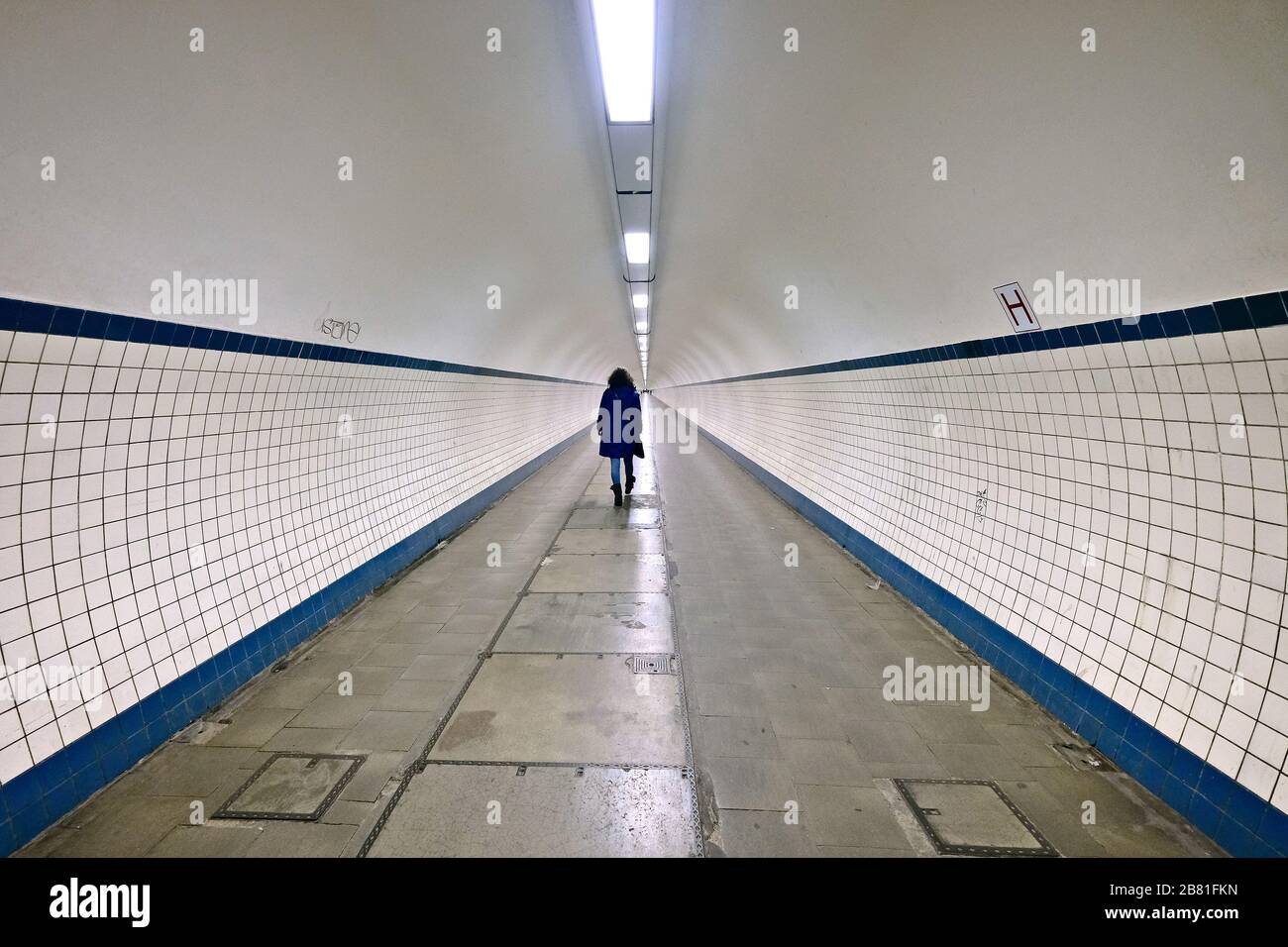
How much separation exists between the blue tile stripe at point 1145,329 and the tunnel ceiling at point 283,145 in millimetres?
3277

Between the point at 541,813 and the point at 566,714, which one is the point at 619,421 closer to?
the point at 566,714

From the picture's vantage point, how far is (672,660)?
389cm

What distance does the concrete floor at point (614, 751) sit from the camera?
236cm

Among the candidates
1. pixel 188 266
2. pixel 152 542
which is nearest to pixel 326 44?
pixel 188 266

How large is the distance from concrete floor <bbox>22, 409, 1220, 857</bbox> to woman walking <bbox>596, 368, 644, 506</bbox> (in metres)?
3.83

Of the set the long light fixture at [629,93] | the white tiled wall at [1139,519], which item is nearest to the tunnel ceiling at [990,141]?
the long light fixture at [629,93]

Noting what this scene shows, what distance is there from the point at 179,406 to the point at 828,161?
14.0 feet

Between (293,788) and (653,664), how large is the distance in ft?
7.22

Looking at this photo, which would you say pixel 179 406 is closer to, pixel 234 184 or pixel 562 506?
pixel 234 184

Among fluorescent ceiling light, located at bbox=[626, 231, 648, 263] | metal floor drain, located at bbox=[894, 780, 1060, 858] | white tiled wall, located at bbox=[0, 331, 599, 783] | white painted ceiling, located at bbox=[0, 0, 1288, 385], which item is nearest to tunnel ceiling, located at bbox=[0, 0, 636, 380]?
white painted ceiling, located at bbox=[0, 0, 1288, 385]

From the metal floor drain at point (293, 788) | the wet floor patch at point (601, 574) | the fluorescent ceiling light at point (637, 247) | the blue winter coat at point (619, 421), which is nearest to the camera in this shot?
the metal floor drain at point (293, 788)

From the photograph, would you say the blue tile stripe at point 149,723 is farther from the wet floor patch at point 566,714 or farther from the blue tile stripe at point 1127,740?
the blue tile stripe at point 1127,740

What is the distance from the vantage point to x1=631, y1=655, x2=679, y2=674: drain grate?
375cm

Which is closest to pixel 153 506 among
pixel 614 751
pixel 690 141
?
pixel 614 751
